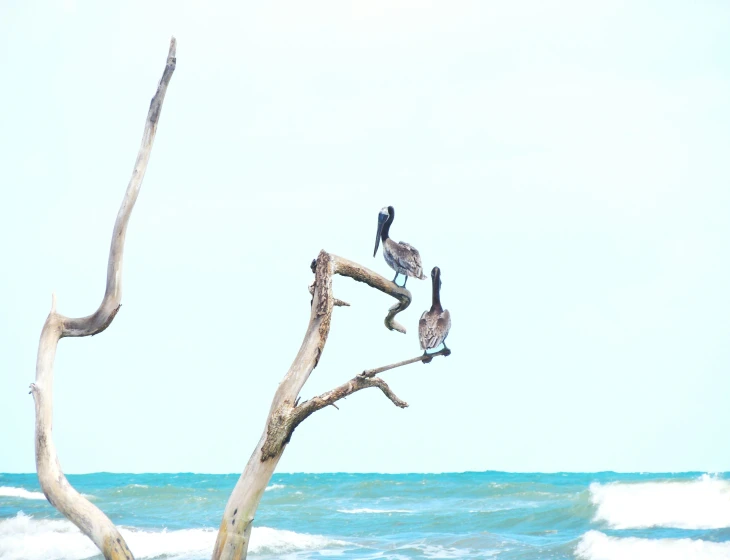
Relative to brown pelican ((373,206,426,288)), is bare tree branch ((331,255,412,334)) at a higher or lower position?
lower

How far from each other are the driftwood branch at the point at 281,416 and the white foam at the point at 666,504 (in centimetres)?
1493

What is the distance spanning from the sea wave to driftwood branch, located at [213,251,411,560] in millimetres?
10162

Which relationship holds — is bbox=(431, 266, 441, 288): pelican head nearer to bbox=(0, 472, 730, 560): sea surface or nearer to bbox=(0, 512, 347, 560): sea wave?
bbox=(0, 472, 730, 560): sea surface

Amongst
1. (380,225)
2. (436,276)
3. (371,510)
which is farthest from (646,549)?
(380,225)

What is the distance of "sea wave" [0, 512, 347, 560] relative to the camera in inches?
655

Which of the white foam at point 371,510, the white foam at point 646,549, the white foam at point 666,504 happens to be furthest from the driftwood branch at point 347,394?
the white foam at point 371,510

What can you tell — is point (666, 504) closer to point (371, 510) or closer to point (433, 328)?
point (371, 510)

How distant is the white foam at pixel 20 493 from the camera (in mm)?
27969

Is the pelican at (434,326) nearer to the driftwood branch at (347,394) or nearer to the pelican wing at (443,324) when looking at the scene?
the pelican wing at (443,324)

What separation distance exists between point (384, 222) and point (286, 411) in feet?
10.4

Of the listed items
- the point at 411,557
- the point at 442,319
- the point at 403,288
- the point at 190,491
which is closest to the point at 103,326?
the point at 403,288

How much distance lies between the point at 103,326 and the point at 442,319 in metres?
3.26

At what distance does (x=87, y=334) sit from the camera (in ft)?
23.2

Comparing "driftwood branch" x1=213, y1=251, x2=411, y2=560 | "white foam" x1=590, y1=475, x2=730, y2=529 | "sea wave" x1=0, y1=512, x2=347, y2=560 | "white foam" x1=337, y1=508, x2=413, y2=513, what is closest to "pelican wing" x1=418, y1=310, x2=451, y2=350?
"driftwood branch" x1=213, y1=251, x2=411, y2=560
